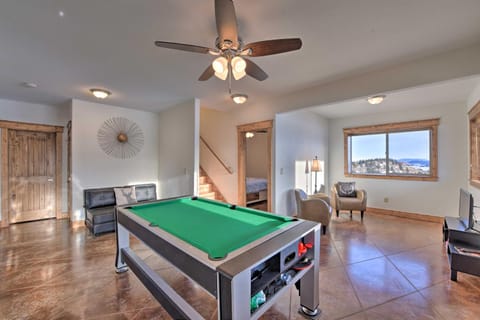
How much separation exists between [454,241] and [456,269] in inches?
18.2

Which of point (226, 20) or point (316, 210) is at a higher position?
point (226, 20)

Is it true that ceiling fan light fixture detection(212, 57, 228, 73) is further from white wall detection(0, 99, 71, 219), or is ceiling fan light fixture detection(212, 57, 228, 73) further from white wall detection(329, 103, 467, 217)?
white wall detection(329, 103, 467, 217)

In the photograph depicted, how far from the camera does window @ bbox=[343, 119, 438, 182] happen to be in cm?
490

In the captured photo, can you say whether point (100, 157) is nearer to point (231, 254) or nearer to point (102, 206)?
point (102, 206)

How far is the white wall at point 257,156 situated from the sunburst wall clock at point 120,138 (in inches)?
157

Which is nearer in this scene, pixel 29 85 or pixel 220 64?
pixel 220 64

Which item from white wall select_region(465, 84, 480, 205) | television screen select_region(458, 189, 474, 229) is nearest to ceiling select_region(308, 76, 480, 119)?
white wall select_region(465, 84, 480, 205)

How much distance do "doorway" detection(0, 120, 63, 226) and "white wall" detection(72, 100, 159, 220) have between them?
2.92 feet

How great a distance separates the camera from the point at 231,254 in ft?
4.08

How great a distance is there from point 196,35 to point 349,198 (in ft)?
15.8

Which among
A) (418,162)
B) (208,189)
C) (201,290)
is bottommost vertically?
(201,290)

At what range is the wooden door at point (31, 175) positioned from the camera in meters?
4.44

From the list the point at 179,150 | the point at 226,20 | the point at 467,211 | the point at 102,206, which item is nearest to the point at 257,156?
the point at 179,150

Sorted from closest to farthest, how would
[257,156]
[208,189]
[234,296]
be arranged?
1. [234,296]
2. [208,189]
3. [257,156]
